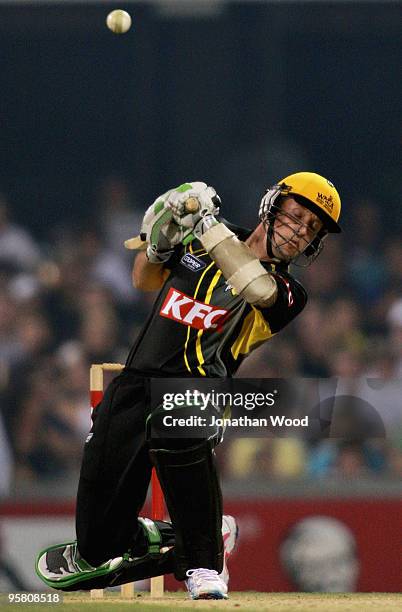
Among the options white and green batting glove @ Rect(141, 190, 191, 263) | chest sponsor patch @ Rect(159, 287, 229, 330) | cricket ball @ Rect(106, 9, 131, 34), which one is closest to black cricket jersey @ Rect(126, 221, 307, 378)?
chest sponsor patch @ Rect(159, 287, 229, 330)

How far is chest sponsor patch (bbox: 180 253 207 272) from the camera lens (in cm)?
430

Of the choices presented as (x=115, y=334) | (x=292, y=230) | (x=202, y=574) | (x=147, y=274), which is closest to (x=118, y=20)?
(x=147, y=274)

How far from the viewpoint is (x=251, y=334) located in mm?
4246

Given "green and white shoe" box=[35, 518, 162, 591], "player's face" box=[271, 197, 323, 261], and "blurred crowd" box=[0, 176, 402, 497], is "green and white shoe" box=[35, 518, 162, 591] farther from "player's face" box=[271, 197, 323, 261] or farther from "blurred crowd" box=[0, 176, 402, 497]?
"blurred crowd" box=[0, 176, 402, 497]

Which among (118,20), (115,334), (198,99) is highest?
(198,99)

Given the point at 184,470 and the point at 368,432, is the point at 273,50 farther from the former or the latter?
the point at 184,470

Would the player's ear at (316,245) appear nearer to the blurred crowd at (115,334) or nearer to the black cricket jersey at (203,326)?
the black cricket jersey at (203,326)

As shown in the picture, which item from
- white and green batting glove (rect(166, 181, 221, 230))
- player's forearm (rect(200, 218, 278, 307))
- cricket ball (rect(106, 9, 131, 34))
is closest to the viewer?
player's forearm (rect(200, 218, 278, 307))

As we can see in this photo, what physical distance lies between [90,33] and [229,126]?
127 centimetres

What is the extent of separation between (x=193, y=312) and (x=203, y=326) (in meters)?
0.06

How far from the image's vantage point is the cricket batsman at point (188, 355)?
4.18 meters

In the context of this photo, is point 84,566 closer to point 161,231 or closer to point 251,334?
point 251,334

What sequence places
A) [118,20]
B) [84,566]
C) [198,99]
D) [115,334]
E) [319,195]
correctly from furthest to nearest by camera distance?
[198,99]
[115,334]
[118,20]
[84,566]
[319,195]

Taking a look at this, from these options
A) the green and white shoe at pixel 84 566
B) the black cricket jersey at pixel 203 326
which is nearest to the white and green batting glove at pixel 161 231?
the black cricket jersey at pixel 203 326
